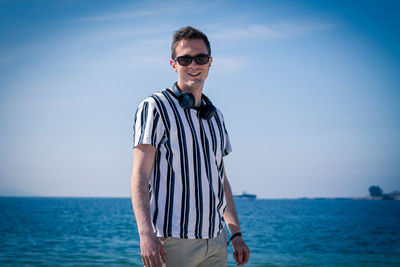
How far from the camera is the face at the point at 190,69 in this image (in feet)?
7.12

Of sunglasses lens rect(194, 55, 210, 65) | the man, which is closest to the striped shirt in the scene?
the man

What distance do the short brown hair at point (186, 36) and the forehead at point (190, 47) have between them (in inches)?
0.7

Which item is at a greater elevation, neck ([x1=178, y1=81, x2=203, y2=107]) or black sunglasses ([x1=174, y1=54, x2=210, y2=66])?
black sunglasses ([x1=174, y1=54, x2=210, y2=66])

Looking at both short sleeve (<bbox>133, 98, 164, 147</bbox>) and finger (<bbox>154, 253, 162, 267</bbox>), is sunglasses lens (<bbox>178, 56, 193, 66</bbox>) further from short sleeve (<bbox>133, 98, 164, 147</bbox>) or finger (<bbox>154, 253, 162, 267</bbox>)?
finger (<bbox>154, 253, 162, 267</bbox>)

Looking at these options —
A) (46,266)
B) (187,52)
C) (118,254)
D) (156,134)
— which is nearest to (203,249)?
(156,134)

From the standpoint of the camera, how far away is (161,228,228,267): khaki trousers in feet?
6.26

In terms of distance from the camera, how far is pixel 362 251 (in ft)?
82.5

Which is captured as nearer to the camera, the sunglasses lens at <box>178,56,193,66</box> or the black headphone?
the black headphone

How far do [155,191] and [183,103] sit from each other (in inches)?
17.8

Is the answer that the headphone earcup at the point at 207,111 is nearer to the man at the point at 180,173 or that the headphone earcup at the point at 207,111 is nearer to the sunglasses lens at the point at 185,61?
the man at the point at 180,173

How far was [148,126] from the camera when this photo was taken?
6.21ft

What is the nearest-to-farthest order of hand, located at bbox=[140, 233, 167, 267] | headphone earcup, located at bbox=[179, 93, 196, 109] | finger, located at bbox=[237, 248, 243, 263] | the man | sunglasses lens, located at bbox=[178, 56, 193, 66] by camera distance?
hand, located at bbox=[140, 233, 167, 267]
the man
headphone earcup, located at bbox=[179, 93, 196, 109]
sunglasses lens, located at bbox=[178, 56, 193, 66]
finger, located at bbox=[237, 248, 243, 263]

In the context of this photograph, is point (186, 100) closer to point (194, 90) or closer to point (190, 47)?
point (194, 90)

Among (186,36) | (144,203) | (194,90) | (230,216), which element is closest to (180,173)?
(144,203)
